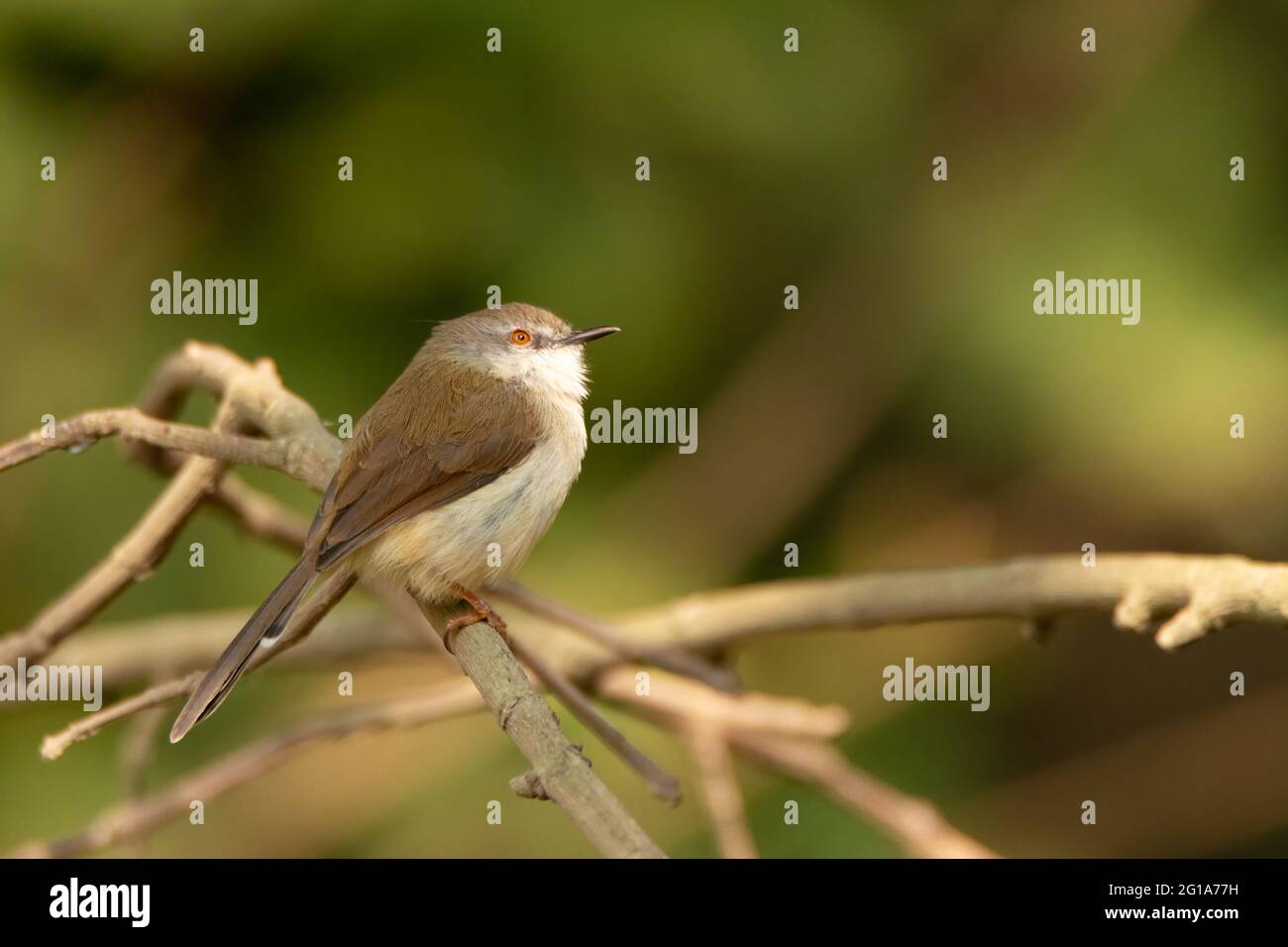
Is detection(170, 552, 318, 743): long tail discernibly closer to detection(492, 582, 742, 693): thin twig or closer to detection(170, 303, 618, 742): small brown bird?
detection(170, 303, 618, 742): small brown bird

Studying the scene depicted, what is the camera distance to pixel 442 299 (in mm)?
4598

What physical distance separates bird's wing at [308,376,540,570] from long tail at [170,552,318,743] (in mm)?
66

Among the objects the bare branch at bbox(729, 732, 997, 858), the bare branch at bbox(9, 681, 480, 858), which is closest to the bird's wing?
the bare branch at bbox(9, 681, 480, 858)

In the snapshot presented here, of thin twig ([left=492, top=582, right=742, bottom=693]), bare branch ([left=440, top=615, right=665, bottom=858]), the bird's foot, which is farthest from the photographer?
thin twig ([left=492, top=582, right=742, bottom=693])

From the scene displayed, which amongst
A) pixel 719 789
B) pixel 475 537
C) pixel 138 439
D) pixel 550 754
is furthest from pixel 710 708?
pixel 138 439

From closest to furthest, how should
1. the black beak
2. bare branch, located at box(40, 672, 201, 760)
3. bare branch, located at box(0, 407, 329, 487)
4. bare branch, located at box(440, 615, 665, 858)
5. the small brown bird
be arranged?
bare branch, located at box(440, 615, 665, 858) → bare branch, located at box(40, 672, 201, 760) → bare branch, located at box(0, 407, 329, 487) → the small brown bird → the black beak

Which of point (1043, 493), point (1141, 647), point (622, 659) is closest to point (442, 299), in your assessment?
point (622, 659)

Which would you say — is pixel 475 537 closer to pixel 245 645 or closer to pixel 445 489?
pixel 445 489

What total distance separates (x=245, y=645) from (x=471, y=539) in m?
0.64

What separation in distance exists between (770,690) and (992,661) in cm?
81

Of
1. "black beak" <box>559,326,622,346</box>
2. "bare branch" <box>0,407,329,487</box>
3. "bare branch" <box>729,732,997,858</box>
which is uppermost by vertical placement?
"black beak" <box>559,326,622,346</box>

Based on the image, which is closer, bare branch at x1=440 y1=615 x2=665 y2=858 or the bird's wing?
bare branch at x1=440 y1=615 x2=665 y2=858

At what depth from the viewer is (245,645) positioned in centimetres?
277

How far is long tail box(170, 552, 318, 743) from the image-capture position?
8.60ft
